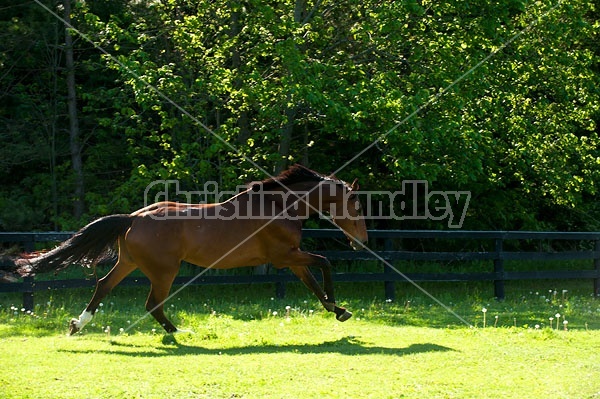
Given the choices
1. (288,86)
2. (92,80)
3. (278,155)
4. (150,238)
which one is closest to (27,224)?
(92,80)

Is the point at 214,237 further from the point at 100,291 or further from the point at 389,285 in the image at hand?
the point at 389,285

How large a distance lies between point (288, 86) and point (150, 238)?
510 centimetres

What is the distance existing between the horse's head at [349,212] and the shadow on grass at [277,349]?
69.2 inches

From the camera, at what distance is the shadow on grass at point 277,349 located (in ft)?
25.5

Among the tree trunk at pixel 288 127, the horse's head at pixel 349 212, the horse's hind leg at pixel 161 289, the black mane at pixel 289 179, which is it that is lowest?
the horse's hind leg at pixel 161 289

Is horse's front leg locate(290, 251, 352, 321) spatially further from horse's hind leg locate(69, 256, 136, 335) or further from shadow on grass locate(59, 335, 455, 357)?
horse's hind leg locate(69, 256, 136, 335)

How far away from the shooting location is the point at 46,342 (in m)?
8.38

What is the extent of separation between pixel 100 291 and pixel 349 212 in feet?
10.9

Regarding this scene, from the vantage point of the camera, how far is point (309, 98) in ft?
42.0

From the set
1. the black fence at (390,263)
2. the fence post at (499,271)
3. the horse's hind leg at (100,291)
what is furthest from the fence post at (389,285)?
the horse's hind leg at (100,291)

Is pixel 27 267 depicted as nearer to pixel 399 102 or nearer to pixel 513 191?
pixel 399 102

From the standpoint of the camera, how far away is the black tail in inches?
358

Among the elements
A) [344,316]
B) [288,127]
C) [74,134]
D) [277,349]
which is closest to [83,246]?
[277,349]

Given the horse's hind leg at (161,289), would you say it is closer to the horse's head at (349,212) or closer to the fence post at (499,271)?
the horse's head at (349,212)
